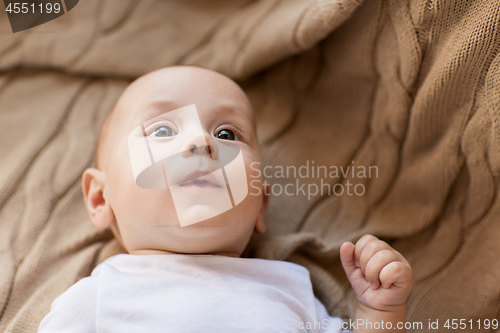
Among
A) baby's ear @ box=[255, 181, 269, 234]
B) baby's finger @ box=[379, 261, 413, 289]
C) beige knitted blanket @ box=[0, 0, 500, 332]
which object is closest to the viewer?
baby's finger @ box=[379, 261, 413, 289]

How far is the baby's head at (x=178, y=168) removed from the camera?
0.79 m

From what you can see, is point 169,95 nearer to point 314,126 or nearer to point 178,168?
point 178,168

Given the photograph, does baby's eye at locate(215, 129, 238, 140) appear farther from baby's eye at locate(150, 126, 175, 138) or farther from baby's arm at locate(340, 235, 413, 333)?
baby's arm at locate(340, 235, 413, 333)

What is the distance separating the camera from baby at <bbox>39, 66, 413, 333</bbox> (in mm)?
786

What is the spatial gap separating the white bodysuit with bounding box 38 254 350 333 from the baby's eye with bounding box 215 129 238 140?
272 mm

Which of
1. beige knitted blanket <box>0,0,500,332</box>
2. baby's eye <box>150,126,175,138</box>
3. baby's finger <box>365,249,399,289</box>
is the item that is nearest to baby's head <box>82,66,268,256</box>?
baby's eye <box>150,126,175,138</box>

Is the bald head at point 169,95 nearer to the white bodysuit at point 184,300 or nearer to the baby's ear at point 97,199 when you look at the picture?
the baby's ear at point 97,199

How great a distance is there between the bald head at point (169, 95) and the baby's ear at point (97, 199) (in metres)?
0.03

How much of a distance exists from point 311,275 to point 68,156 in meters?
0.75

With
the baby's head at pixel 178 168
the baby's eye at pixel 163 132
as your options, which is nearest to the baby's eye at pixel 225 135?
the baby's head at pixel 178 168

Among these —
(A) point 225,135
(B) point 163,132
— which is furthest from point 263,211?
(B) point 163,132

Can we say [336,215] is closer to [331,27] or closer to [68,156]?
[331,27]

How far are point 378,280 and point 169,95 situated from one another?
605mm

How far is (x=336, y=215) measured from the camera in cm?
111
